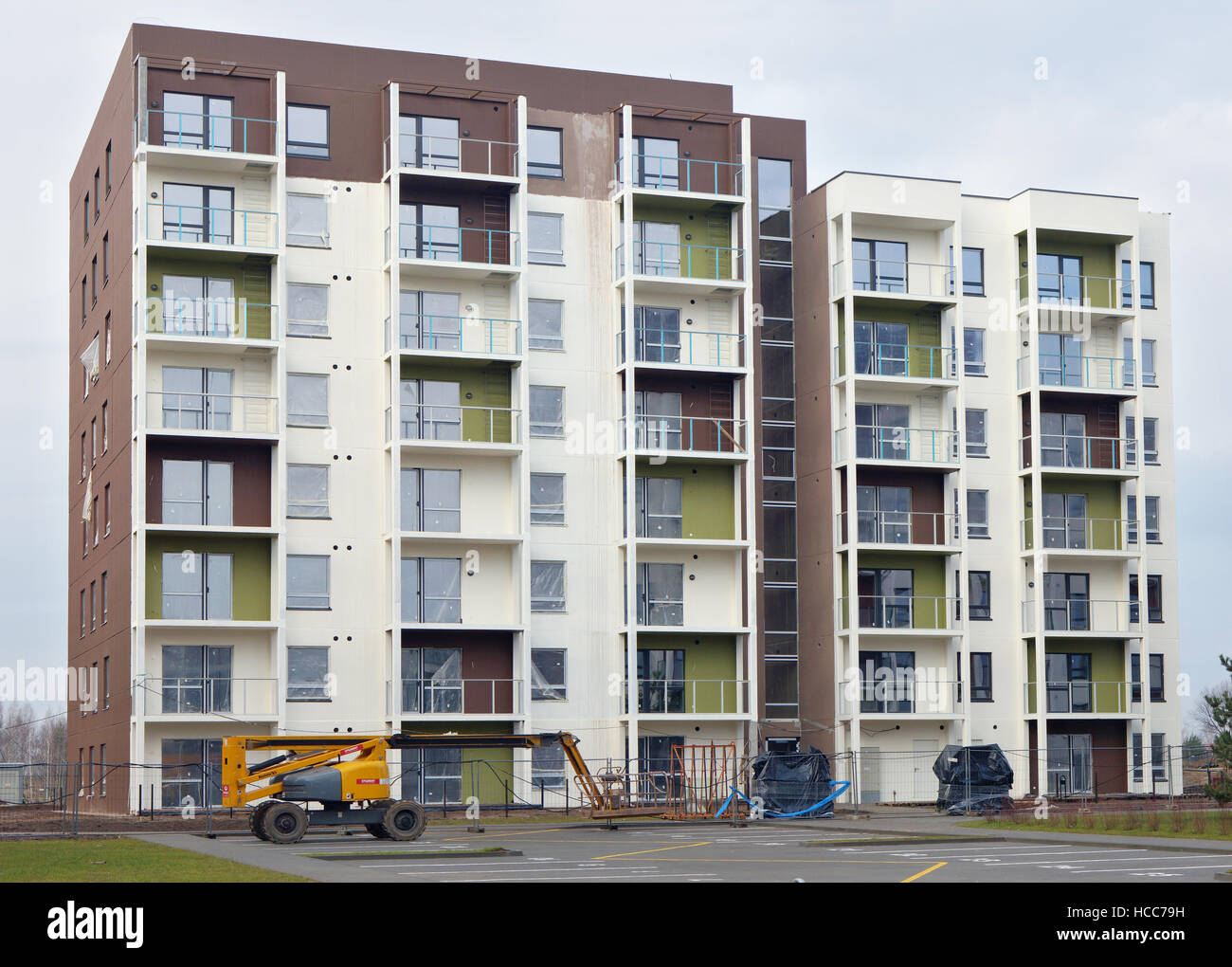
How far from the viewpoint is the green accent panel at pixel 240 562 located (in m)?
47.4

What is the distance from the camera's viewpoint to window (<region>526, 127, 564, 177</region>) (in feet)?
174

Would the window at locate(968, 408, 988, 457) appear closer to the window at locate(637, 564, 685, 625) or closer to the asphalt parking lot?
the window at locate(637, 564, 685, 625)

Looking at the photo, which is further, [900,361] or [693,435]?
[900,361]

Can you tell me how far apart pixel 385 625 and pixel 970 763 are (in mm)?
17818

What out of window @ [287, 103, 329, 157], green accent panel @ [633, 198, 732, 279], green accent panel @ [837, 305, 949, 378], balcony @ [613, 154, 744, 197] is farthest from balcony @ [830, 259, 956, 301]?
window @ [287, 103, 329, 157]

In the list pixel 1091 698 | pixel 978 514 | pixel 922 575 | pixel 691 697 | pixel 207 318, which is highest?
pixel 207 318

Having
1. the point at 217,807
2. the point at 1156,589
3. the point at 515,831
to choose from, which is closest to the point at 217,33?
the point at 217,807

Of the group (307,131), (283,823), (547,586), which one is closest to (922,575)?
(547,586)

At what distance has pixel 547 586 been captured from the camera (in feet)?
168

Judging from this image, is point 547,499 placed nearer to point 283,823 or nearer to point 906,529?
point 906,529

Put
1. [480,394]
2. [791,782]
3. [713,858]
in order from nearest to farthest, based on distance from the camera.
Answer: [713,858] → [791,782] → [480,394]

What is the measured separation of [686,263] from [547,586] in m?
11.9

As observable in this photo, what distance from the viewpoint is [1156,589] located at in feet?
194
